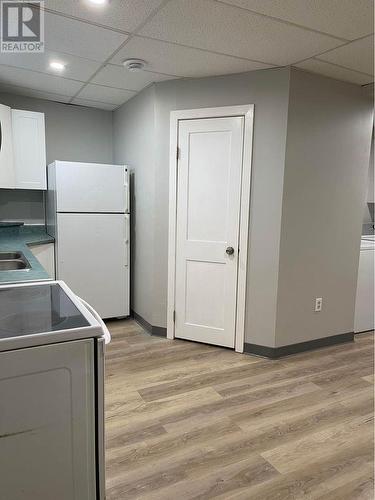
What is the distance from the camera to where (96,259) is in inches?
140

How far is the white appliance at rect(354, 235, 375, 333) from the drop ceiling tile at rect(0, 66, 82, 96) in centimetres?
316

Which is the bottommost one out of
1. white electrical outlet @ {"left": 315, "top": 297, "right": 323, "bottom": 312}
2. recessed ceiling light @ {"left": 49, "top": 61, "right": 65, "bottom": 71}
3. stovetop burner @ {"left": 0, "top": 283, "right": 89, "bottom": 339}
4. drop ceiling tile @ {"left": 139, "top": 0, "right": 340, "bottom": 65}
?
white electrical outlet @ {"left": 315, "top": 297, "right": 323, "bottom": 312}

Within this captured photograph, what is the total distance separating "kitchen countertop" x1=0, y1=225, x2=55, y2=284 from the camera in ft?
6.12

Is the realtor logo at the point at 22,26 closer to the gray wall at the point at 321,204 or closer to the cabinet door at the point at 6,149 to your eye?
the cabinet door at the point at 6,149

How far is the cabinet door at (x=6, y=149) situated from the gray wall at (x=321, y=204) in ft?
8.39

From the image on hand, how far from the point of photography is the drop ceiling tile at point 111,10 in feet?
5.91

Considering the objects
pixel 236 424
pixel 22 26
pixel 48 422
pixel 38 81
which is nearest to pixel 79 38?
pixel 22 26

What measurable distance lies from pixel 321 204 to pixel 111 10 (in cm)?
213

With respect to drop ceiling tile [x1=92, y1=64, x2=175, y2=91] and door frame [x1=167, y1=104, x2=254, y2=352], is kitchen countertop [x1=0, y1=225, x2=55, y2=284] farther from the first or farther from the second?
drop ceiling tile [x1=92, y1=64, x2=175, y2=91]

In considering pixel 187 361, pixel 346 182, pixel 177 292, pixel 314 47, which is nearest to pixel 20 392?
pixel 187 361

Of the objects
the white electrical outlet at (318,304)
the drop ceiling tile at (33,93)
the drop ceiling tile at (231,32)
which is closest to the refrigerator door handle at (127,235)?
the drop ceiling tile at (33,93)

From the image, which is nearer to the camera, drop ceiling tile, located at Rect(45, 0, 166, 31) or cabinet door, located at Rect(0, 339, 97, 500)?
cabinet door, located at Rect(0, 339, 97, 500)

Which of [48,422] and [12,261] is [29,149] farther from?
[48,422]

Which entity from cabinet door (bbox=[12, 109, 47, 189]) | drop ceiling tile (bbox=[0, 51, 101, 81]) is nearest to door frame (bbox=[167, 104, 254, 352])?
drop ceiling tile (bbox=[0, 51, 101, 81])
